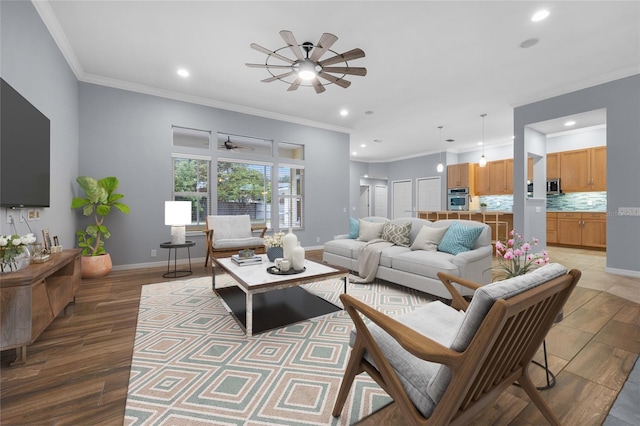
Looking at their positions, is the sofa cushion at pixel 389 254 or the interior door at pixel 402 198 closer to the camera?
the sofa cushion at pixel 389 254

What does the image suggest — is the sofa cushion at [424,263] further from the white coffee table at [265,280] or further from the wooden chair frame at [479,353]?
the wooden chair frame at [479,353]

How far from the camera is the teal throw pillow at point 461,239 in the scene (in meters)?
3.15

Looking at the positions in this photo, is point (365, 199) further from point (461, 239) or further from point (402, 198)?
point (461, 239)

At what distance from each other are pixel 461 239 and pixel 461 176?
21.0 feet

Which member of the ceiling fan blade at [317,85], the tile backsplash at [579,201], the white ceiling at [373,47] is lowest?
the tile backsplash at [579,201]

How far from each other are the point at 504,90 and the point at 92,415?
6.19 meters

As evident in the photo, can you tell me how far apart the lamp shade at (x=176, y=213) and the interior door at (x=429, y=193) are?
801cm

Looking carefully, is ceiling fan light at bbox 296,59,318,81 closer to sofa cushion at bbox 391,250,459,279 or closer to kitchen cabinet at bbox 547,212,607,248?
sofa cushion at bbox 391,250,459,279

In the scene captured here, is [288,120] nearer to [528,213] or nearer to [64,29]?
[64,29]

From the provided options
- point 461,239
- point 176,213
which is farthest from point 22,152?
point 461,239

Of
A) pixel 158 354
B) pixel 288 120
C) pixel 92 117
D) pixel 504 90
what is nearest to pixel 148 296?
pixel 158 354

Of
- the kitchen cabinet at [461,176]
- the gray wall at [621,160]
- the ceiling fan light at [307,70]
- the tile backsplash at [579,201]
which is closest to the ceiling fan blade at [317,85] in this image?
the ceiling fan light at [307,70]

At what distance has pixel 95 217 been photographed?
Result: 4.19 m

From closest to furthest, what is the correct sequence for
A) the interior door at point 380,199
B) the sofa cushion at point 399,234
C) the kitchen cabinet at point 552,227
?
1. the sofa cushion at point 399,234
2. the kitchen cabinet at point 552,227
3. the interior door at point 380,199
